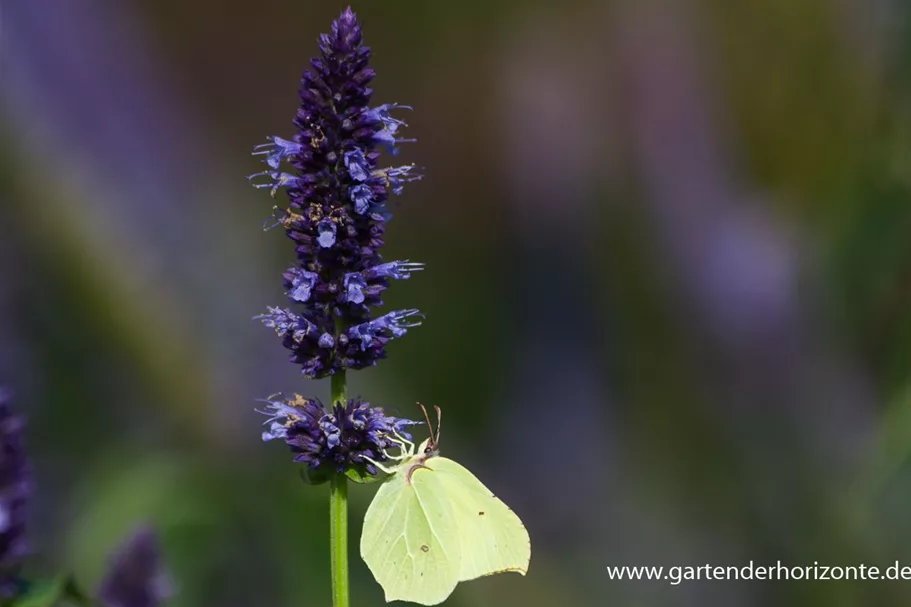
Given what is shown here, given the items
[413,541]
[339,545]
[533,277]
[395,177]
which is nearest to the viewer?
[339,545]

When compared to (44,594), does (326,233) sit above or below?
above

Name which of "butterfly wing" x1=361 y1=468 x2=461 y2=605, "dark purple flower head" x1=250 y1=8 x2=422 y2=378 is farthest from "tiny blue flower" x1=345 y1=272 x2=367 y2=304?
"butterfly wing" x1=361 y1=468 x2=461 y2=605

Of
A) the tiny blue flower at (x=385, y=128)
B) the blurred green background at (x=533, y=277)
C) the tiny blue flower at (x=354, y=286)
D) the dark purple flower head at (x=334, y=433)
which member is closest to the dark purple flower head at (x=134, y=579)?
the dark purple flower head at (x=334, y=433)

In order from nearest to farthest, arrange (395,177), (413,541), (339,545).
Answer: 1. (339,545)
2. (395,177)
3. (413,541)

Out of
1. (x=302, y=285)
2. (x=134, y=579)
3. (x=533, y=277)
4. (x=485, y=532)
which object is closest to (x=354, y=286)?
(x=302, y=285)

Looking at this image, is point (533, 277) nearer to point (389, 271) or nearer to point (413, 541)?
point (413, 541)

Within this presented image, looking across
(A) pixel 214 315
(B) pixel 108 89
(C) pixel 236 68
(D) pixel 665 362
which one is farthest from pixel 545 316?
(B) pixel 108 89
